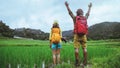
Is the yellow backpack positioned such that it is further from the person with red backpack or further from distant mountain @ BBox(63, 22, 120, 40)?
distant mountain @ BBox(63, 22, 120, 40)

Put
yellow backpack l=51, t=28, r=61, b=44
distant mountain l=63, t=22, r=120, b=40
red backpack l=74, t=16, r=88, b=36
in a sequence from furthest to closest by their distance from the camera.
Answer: distant mountain l=63, t=22, r=120, b=40 < yellow backpack l=51, t=28, r=61, b=44 < red backpack l=74, t=16, r=88, b=36

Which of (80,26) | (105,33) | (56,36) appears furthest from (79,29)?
(105,33)

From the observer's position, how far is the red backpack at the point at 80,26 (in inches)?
542

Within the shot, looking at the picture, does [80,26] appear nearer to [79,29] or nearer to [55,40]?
[79,29]

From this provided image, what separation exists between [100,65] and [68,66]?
165 centimetres

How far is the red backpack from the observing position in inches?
542

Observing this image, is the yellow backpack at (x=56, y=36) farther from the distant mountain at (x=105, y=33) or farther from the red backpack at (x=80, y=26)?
the distant mountain at (x=105, y=33)

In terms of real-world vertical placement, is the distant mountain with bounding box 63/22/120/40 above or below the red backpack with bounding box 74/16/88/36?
above

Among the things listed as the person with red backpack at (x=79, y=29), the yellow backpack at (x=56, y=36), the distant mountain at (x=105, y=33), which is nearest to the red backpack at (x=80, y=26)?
the person with red backpack at (x=79, y=29)

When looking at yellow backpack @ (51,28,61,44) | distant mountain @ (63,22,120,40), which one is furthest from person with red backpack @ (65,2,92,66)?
distant mountain @ (63,22,120,40)

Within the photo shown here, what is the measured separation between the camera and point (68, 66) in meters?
12.7

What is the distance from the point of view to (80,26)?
1380cm

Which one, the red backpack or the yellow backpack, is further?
the yellow backpack

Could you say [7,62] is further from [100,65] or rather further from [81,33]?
[100,65]
